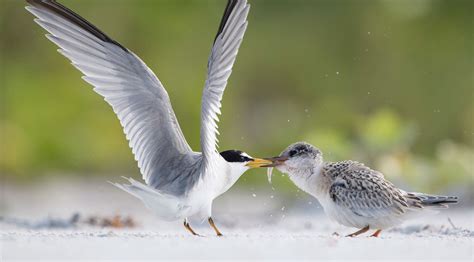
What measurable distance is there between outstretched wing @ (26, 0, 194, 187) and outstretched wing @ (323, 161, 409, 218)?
736mm

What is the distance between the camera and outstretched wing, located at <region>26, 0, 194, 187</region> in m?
3.77

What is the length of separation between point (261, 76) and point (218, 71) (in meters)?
4.85

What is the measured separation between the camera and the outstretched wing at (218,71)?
3.35 m

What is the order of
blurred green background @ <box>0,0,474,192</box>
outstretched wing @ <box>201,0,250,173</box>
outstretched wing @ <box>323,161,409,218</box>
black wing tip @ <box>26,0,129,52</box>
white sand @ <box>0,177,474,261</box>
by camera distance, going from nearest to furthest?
white sand @ <box>0,177,474,261</box> < outstretched wing @ <box>201,0,250,173</box> < outstretched wing @ <box>323,161,409,218</box> < black wing tip @ <box>26,0,129,52</box> < blurred green background @ <box>0,0,474,192</box>

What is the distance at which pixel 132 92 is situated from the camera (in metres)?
3.80

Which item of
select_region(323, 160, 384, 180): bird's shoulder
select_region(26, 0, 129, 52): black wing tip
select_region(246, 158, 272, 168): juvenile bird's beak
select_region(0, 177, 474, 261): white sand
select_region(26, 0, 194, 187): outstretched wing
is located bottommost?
select_region(0, 177, 474, 261): white sand

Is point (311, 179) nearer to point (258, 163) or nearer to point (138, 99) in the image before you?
point (258, 163)

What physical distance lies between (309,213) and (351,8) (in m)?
3.96

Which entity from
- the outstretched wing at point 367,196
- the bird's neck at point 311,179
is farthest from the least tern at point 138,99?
the outstretched wing at point 367,196

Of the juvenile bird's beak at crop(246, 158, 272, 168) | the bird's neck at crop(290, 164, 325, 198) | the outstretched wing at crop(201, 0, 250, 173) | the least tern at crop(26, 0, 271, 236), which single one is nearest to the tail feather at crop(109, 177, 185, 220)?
the least tern at crop(26, 0, 271, 236)

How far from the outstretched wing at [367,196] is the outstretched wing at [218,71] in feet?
1.99

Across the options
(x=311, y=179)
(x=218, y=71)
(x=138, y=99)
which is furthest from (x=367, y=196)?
(x=138, y=99)

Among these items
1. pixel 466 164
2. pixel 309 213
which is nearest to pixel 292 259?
pixel 309 213

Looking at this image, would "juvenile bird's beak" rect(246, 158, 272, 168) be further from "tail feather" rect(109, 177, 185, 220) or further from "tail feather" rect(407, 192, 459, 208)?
"tail feather" rect(407, 192, 459, 208)
